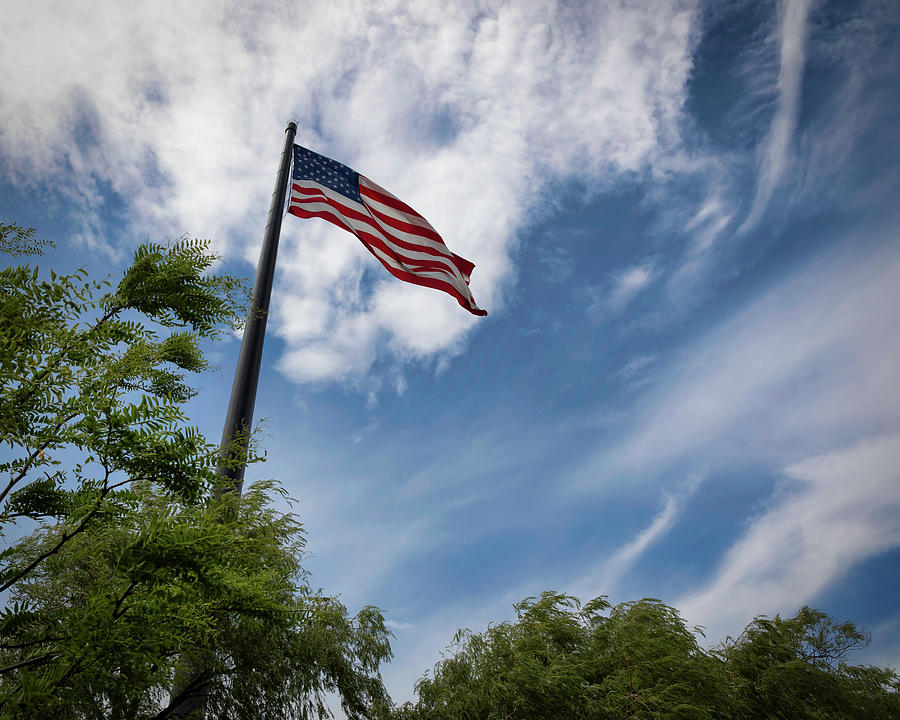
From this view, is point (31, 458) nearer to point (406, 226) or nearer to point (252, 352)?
point (252, 352)

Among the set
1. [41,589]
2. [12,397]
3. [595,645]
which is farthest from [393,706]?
[12,397]

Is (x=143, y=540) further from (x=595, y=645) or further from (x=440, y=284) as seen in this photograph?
(x=440, y=284)

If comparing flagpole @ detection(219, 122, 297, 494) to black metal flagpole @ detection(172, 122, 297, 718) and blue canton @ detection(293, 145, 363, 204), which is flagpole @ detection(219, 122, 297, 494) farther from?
blue canton @ detection(293, 145, 363, 204)

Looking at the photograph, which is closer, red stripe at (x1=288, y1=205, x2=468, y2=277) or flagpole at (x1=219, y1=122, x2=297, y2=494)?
flagpole at (x1=219, y1=122, x2=297, y2=494)

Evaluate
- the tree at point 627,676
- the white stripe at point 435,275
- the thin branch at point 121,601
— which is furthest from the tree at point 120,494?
the white stripe at point 435,275

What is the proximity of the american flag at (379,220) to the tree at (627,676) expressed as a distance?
6.93 metres

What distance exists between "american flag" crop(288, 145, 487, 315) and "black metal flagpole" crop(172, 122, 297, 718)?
0.89m

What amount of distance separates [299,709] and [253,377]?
163 inches

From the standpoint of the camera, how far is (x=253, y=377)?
6.36 metres

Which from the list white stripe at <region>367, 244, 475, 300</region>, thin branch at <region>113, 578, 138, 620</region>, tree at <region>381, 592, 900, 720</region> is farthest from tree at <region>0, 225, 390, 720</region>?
white stripe at <region>367, 244, 475, 300</region>

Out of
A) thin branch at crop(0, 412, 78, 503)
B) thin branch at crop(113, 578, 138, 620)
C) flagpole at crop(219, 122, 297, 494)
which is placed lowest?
thin branch at crop(113, 578, 138, 620)

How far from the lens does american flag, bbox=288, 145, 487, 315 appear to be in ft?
34.3

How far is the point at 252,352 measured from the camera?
21.3ft

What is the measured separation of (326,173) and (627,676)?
406 inches
